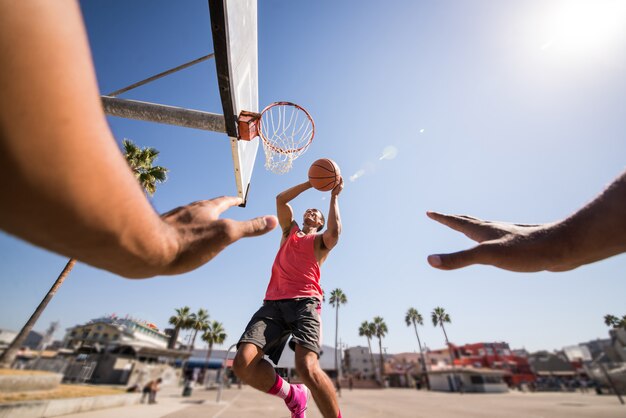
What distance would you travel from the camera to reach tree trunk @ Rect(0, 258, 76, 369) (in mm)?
13914

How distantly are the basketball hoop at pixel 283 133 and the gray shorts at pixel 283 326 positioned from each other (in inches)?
149

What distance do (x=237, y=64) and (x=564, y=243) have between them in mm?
5061

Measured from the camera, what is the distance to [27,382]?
1213cm

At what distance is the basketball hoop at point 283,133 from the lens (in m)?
6.48

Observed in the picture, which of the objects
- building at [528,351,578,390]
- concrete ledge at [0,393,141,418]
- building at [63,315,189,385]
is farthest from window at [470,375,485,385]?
concrete ledge at [0,393,141,418]

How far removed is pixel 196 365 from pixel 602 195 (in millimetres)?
66488

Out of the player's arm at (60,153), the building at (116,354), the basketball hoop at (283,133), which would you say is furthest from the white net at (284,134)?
the building at (116,354)

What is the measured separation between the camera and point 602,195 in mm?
1344

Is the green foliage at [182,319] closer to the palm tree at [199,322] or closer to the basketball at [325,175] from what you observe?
the palm tree at [199,322]

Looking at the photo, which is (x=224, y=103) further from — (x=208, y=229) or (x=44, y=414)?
(x=44, y=414)

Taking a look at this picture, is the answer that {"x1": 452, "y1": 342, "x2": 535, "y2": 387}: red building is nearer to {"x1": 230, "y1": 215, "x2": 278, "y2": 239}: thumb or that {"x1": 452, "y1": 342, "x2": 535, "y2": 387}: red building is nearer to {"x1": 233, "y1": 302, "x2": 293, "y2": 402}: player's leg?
{"x1": 233, "y1": 302, "x2": 293, "y2": 402}: player's leg

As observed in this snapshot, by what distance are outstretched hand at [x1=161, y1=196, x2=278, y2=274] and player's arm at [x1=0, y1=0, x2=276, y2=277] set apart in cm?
18

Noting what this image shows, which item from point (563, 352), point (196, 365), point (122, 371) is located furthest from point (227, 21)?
point (563, 352)

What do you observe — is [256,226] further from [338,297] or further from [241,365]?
Result: [338,297]
